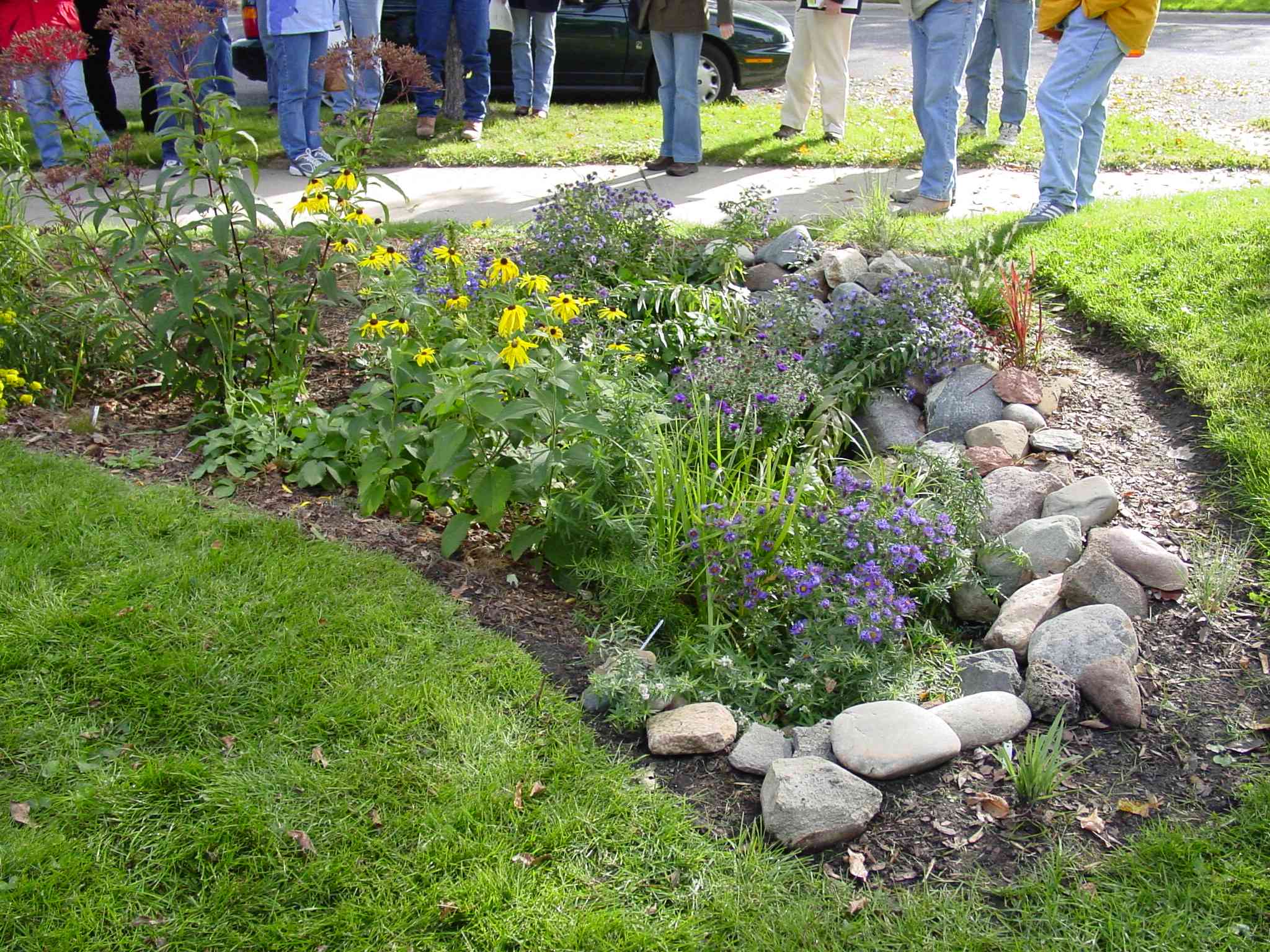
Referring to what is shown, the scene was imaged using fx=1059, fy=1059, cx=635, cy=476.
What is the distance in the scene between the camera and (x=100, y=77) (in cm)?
871

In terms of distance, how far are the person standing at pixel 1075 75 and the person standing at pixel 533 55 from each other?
178 inches

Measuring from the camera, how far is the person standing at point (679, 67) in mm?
7480

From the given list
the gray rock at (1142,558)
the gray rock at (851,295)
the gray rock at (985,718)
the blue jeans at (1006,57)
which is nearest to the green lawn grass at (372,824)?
the gray rock at (985,718)

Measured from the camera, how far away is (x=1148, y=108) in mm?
10359

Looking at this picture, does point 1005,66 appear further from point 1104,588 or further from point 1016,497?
point 1104,588

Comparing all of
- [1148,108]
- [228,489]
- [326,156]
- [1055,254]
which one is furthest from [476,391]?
[1148,108]

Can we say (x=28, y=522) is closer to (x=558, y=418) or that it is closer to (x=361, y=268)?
(x=361, y=268)

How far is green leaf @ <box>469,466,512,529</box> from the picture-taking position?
136 inches

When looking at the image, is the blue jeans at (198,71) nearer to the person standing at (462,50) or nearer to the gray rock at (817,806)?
the person standing at (462,50)

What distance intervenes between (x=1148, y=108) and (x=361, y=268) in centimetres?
912

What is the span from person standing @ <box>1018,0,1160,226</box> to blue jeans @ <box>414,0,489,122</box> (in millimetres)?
4461

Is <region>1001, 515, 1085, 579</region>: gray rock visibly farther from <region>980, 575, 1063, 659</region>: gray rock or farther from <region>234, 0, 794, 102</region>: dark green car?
<region>234, 0, 794, 102</region>: dark green car

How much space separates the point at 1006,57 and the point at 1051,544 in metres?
6.27

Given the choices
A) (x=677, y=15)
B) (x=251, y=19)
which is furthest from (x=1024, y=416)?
(x=251, y=19)
